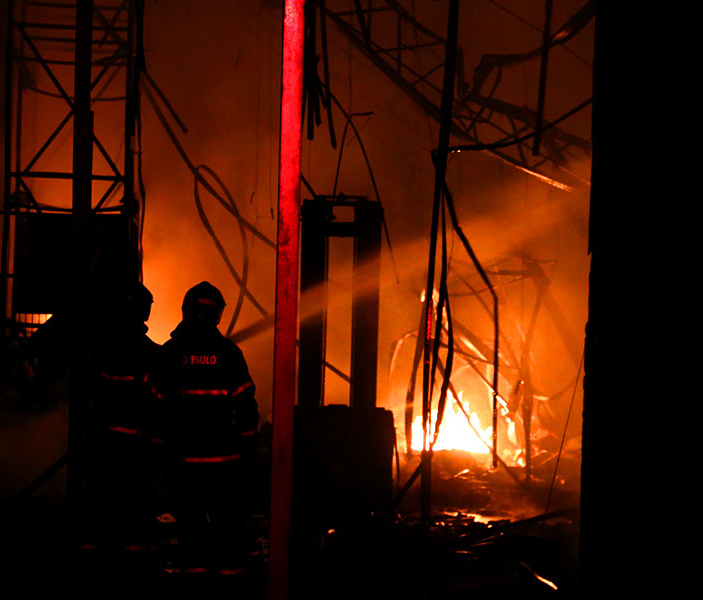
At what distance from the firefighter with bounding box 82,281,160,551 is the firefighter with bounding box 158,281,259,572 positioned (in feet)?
0.59

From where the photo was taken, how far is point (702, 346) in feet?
8.59

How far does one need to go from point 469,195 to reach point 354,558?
8644 mm

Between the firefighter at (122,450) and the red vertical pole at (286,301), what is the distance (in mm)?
2328

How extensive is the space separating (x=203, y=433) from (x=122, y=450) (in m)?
0.65

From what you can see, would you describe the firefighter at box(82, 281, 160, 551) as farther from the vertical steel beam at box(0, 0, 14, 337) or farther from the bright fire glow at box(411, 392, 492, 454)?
the bright fire glow at box(411, 392, 492, 454)

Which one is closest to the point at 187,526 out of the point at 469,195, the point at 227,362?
the point at 227,362

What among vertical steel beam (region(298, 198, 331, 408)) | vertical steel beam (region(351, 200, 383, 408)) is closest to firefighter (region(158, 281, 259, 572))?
vertical steel beam (region(298, 198, 331, 408))

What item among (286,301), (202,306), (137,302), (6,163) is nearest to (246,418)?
(202,306)

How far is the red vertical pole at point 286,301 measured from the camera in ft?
9.53

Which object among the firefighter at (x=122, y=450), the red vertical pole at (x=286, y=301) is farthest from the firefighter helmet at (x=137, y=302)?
the red vertical pole at (x=286, y=301)

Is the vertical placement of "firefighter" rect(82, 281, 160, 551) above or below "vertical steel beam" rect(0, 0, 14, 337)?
below

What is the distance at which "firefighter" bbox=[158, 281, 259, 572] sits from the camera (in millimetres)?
4867

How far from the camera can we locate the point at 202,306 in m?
4.95

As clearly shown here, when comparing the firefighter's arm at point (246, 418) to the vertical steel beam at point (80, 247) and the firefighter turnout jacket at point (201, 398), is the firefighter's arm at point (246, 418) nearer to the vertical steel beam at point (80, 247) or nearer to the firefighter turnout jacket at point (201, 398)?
the firefighter turnout jacket at point (201, 398)
